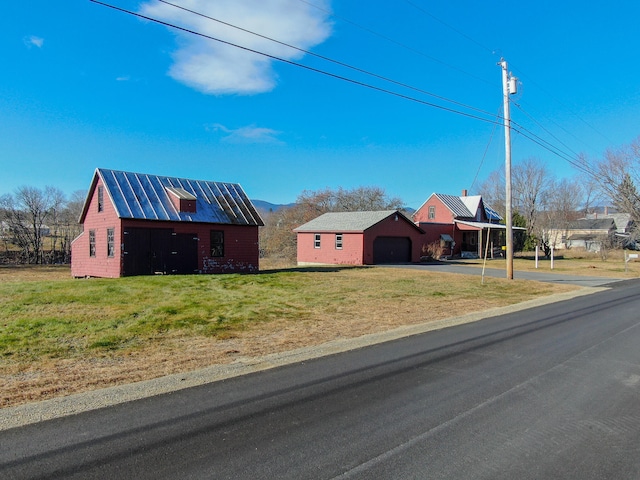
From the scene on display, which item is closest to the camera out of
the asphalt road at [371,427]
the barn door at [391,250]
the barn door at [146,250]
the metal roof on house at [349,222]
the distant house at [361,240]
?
the asphalt road at [371,427]

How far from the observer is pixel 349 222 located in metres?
37.4

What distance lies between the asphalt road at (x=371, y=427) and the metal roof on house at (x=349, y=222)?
28252 millimetres

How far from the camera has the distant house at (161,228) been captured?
69.2ft

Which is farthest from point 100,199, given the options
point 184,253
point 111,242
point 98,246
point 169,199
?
point 184,253

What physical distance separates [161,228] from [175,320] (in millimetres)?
12651

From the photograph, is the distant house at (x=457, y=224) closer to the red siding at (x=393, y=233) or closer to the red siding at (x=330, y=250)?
the red siding at (x=393, y=233)

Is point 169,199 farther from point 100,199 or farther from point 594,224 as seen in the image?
point 594,224

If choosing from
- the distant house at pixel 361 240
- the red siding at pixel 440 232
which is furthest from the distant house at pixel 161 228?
the red siding at pixel 440 232

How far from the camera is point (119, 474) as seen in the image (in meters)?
3.43

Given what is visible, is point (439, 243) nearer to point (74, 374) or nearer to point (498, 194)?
point (498, 194)

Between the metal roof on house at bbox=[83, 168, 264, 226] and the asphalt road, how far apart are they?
17.2 meters

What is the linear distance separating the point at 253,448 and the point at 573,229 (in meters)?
88.4

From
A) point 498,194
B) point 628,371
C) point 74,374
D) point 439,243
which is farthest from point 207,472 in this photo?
point 498,194

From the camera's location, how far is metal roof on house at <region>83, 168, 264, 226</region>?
21422 millimetres
